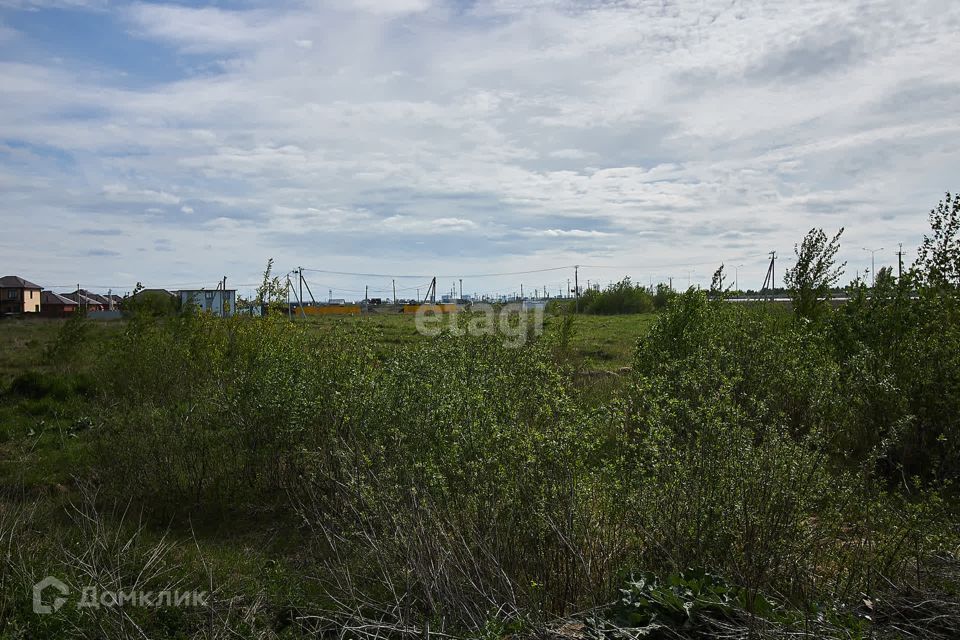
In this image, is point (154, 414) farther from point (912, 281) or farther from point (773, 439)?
point (912, 281)

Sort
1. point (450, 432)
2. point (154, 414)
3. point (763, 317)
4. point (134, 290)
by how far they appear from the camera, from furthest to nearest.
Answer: point (134, 290)
point (763, 317)
point (154, 414)
point (450, 432)

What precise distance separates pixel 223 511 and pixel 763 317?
703cm

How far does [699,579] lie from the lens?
3486 millimetres

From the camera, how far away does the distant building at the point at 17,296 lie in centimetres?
5494

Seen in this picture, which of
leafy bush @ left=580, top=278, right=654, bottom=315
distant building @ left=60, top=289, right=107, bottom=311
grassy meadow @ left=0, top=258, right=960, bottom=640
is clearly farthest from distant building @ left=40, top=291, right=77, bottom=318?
grassy meadow @ left=0, top=258, right=960, bottom=640

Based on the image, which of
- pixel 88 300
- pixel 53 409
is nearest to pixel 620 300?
pixel 53 409

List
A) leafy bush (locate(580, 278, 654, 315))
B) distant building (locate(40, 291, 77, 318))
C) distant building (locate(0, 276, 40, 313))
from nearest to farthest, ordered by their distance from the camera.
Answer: leafy bush (locate(580, 278, 654, 315))
distant building (locate(0, 276, 40, 313))
distant building (locate(40, 291, 77, 318))

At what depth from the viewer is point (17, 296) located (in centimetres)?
5581

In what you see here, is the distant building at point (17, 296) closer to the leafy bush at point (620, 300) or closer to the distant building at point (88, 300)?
the distant building at point (88, 300)

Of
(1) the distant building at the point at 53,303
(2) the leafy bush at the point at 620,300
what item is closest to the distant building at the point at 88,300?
(1) the distant building at the point at 53,303

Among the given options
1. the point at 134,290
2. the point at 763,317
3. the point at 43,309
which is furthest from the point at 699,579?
the point at 43,309

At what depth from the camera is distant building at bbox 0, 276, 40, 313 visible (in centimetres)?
5494

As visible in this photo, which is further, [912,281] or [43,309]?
[43,309]

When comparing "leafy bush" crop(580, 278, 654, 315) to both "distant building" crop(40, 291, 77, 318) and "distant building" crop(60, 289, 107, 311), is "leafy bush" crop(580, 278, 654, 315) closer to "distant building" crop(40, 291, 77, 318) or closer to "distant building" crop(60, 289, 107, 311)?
"distant building" crop(60, 289, 107, 311)
